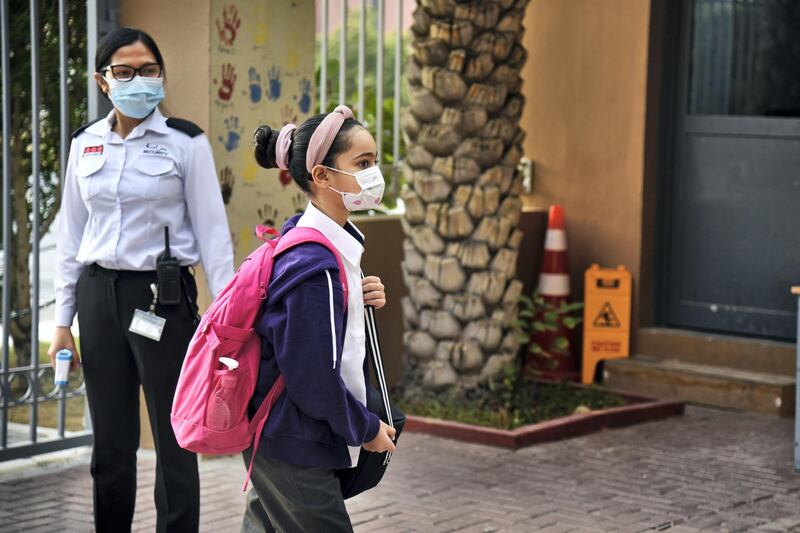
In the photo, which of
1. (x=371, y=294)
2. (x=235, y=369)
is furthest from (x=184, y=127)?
(x=235, y=369)

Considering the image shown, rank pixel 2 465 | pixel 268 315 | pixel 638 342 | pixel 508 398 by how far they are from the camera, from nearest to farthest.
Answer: pixel 268 315, pixel 2 465, pixel 508 398, pixel 638 342

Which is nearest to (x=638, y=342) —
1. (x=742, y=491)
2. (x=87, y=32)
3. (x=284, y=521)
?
(x=742, y=491)

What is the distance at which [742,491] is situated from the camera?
20.8 ft

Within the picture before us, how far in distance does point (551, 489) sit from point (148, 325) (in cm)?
253

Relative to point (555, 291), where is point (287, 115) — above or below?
above

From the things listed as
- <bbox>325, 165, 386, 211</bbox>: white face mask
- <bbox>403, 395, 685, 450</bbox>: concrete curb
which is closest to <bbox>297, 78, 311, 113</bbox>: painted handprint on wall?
<bbox>403, 395, 685, 450</bbox>: concrete curb

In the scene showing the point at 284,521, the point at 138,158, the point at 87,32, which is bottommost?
the point at 284,521

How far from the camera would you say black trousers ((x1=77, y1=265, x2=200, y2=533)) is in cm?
469

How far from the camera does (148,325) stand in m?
4.67

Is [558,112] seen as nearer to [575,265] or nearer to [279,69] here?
[575,265]

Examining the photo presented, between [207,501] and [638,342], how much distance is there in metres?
3.80

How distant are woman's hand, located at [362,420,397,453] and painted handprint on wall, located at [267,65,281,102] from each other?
12.1ft

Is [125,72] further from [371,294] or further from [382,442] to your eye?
[382,442]

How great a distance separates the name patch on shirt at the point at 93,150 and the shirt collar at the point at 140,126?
0.05 m
